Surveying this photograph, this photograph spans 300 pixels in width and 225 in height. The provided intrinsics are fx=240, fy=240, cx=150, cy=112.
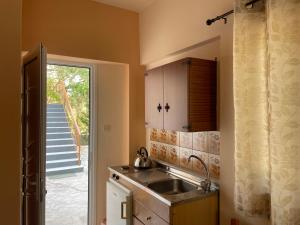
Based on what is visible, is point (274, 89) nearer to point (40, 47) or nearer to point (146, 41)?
point (40, 47)

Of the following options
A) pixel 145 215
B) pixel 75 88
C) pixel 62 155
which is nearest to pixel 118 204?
pixel 145 215

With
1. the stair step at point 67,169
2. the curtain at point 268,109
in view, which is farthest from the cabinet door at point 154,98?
the stair step at point 67,169

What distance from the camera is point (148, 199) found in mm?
1880

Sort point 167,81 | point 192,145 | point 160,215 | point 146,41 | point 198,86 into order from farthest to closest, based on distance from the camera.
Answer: point 146,41 → point 192,145 → point 167,81 → point 198,86 → point 160,215

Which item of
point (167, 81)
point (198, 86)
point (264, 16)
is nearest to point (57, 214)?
point (167, 81)

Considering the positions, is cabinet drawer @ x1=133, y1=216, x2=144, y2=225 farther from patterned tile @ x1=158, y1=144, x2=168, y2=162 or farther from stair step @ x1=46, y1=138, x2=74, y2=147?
stair step @ x1=46, y1=138, x2=74, y2=147

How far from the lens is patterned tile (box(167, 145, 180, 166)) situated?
243cm

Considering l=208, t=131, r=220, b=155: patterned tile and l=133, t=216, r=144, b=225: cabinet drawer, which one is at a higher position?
l=208, t=131, r=220, b=155: patterned tile

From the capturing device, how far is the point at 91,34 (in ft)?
8.53

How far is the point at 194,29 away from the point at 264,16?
707 millimetres

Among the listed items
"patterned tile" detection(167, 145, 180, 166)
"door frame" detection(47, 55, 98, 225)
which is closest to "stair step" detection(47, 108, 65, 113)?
"door frame" detection(47, 55, 98, 225)

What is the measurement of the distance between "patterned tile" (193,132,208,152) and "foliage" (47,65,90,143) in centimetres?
139

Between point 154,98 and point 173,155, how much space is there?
65cm

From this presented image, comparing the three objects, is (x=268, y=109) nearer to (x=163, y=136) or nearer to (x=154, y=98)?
(x=154, y=98)
